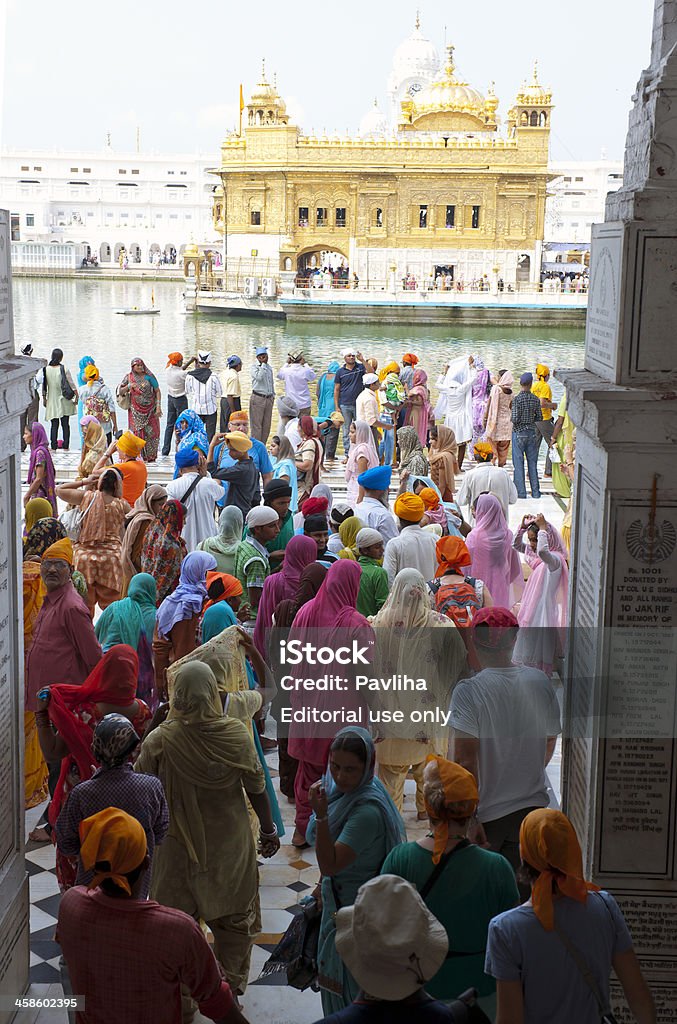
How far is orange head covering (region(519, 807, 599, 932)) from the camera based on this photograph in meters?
1.92

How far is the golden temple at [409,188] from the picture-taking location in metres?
37.1

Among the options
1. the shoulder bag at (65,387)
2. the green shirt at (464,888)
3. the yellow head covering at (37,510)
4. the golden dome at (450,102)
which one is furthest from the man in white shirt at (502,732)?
the golden dome at (450,102)

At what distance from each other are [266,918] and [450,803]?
1.35 meters

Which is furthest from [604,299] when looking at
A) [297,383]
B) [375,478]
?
[297,383]

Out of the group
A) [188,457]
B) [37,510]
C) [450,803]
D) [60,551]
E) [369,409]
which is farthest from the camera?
[369,409]

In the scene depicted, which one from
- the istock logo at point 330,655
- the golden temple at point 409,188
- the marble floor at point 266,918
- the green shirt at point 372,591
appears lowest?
the marble floor at point 266,918

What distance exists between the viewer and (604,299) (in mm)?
2631

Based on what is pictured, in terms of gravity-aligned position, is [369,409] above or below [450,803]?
above

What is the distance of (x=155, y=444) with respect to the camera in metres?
9.21

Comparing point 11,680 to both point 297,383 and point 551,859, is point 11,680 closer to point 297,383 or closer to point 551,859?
point 551,859

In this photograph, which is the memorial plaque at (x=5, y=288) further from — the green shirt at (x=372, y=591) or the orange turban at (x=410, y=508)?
the orange turban at (x=410, y=508)

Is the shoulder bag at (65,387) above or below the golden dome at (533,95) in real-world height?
below

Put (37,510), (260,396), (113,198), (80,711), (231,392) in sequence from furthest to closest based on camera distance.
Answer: (113,198) → (260,396) → (231,392) → (37,510) → (80,711)

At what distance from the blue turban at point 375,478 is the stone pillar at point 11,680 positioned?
2.38 m
